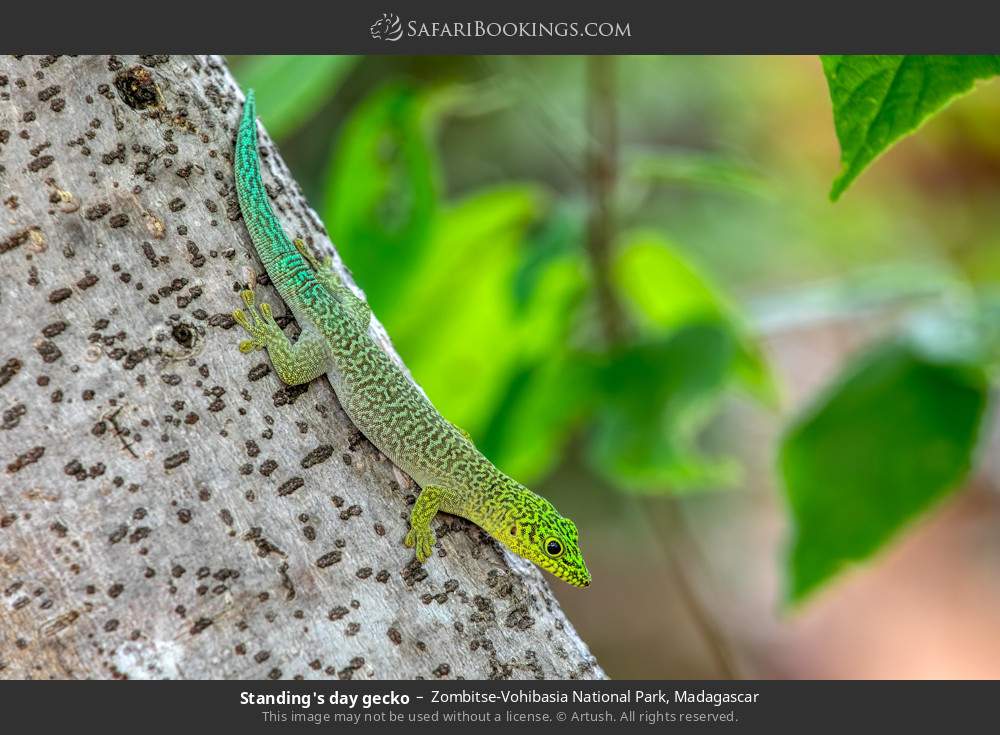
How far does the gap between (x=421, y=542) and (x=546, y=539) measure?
3.40 ft

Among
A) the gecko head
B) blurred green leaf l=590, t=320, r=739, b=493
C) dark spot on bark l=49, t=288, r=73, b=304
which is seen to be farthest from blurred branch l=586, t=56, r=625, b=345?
dark spot on bark l=49, t=288, r=73, b=304

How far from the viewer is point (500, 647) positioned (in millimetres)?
1988

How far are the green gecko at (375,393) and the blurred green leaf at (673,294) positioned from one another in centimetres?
90

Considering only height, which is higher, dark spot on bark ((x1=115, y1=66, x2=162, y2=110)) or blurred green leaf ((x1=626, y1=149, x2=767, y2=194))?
dark spot on bark ((x1=115, y1=66, x2=162, y2=110))

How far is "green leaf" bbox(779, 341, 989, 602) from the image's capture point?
280 cm

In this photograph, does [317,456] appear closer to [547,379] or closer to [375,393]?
[375,393]

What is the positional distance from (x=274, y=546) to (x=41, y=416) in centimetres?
53

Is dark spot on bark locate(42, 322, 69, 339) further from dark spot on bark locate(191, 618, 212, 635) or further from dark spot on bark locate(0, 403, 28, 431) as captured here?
dark spot on bark locate(191, 618, 212, 635)

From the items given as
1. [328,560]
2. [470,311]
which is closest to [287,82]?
[470,311]

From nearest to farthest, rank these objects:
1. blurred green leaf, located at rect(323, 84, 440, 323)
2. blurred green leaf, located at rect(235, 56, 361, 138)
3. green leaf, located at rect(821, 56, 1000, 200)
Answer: green leaf, located at rect(821, 56, 1000, 200) → blurred green leaf, located at rect(235, 56, 361, 138) → blurred green leaf, located at rect(323, 84, 440, 323)

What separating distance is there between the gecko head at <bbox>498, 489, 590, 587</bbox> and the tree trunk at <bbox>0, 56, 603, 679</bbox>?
32.2 inches

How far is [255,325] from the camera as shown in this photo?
210 cm

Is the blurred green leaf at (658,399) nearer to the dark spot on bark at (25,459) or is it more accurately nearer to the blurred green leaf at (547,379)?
the blurred green leaf at (547,379)
